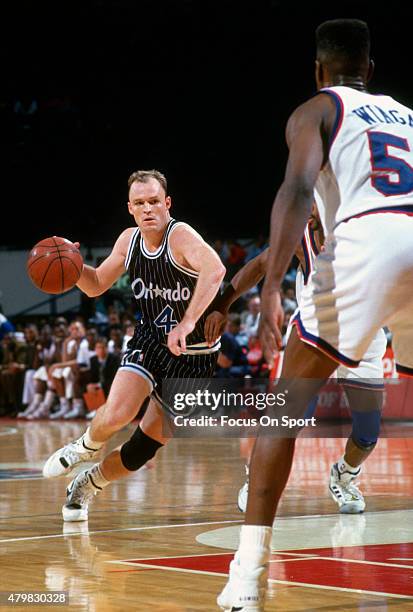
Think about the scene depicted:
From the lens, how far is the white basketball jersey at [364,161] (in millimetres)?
3354

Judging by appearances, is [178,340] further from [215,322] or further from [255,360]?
[255,360]

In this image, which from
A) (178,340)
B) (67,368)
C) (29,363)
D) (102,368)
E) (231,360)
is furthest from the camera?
(29,363)

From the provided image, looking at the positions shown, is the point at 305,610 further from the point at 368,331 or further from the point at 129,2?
the point at 129,2

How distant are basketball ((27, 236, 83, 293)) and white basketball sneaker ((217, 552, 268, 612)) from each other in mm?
2912

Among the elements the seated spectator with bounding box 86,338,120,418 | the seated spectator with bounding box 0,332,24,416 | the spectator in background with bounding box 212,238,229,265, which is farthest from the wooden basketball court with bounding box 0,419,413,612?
the seated spectator with bounding box 0,332,24,416

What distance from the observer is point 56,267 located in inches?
231

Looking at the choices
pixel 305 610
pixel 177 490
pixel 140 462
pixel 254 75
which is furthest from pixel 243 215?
pixel 305 610

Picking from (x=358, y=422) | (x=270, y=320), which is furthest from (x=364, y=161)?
(x=358, y=422)

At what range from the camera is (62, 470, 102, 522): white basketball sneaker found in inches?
228

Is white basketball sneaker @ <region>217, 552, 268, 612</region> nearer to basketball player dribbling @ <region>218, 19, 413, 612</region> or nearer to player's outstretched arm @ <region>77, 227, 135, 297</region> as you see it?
basketball player dribbling @ <region>218, 19, 413, 612</region>

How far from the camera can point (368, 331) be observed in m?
3.31

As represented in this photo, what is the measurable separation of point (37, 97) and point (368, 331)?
865 inches

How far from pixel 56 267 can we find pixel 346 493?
212cm

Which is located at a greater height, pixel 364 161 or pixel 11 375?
pixel 364 161
